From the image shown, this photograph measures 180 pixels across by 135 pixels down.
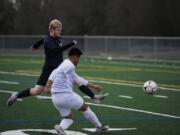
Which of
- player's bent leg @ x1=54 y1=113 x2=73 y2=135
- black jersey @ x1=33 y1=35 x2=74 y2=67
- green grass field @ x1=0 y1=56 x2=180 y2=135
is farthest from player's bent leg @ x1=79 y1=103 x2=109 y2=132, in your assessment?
black jersey @ x1=33 y1=35 x2=74 y2=67

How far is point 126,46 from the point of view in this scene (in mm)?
39125

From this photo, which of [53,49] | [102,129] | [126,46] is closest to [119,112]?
[53,49]

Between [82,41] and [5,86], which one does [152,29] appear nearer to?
[82,41]

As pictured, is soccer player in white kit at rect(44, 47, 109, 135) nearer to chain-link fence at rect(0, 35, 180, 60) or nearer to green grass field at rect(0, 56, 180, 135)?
green grass field at rect(0, 56, 180, 135)

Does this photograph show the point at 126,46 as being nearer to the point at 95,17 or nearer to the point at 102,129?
the point at 95,17

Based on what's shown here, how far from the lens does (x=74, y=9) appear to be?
215 feet

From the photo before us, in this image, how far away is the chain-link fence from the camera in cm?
3655

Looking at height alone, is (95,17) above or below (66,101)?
above

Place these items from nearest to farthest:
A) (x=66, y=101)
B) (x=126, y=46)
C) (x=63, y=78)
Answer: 1. (x=66, y=101)
2. (x=63, y=78)
3. (x=126, y=46)

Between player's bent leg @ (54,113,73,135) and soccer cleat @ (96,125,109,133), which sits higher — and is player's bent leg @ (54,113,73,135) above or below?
above

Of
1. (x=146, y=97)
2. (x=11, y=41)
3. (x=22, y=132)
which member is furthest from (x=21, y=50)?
(x=22, y=132)

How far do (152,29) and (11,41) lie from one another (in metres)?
19.1

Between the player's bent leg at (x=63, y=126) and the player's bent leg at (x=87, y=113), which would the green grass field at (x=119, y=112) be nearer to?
the player's bent leg at (x=87, y=113)

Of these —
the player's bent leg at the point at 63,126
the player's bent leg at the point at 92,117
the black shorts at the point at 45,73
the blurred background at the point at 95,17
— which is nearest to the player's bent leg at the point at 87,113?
the player's bent leg at the point at 92,117
